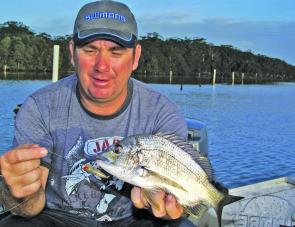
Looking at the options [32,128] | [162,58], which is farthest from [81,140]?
[162,58]

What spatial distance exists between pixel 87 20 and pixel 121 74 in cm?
44

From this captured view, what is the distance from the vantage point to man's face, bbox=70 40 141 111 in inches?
136

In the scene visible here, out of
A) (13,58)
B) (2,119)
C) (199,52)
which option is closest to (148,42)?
(199,52)

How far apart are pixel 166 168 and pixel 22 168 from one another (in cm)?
92

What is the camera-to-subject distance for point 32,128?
3.53 meters

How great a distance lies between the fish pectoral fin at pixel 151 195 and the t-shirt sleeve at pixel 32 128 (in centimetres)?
77

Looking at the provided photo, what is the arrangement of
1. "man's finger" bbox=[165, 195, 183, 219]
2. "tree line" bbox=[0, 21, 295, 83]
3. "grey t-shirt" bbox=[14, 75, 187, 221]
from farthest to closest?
1. "tree line" bbox=[0, 21, 295, 83]
2. "grey t-shirt" bbox=[14, 75, 187, 221]
3. "man's finger" bbox=[165, 195, 183, 219]

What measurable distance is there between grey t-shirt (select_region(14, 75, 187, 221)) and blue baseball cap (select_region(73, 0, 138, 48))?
502mm

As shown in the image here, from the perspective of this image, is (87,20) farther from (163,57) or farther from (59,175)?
(163,57)

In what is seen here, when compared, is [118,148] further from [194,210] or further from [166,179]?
[194,210]

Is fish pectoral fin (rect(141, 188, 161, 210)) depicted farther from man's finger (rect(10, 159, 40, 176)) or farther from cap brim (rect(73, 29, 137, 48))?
cap brim (rect(73, 29, 137, 48))

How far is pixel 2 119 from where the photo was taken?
27.9 metres

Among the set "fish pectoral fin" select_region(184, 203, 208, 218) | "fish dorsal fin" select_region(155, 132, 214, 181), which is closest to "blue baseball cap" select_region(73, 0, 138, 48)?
"fish dorsal fin" select_region(155, 132, 214, 181)

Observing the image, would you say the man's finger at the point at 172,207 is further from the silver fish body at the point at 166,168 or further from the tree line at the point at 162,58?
the tree line at the point at 162,58
